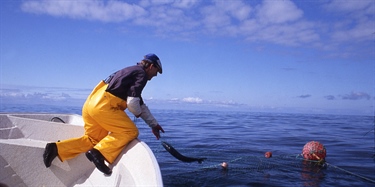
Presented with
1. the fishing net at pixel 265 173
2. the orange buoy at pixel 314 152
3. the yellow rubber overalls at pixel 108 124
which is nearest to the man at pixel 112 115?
the yellow rubber overalls at pixel 108 124

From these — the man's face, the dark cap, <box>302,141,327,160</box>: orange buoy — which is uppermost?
the dark cap

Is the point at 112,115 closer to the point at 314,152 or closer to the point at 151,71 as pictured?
the point at 151,71

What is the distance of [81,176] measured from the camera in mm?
4559

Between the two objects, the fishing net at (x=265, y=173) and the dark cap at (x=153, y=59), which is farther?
the fishing net at (x=265, y=173)

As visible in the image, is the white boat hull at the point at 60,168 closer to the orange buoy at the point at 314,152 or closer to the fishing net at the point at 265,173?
the fishing net at the point at 265,173

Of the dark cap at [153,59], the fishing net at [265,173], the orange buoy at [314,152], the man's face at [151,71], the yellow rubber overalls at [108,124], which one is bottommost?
the fishing net at [265,173]

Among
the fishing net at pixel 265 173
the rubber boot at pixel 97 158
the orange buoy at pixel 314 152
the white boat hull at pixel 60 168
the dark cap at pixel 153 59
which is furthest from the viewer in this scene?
the orange buoy at pixel 314 152

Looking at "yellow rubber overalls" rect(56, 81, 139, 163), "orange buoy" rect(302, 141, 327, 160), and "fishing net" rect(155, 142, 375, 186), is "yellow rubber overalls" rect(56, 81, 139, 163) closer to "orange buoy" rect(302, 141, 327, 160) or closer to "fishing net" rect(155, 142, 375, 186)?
"fishing net" rect(155, 142, 375, 186)

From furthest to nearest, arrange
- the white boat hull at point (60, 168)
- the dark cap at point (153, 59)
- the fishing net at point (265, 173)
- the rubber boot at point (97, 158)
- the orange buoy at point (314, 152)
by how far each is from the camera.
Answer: the orange buoy at point (314, 152) → the fishing net at point (265, 173) → the dark cap at point (153, 59) → the rubber boot at point (97, 158) → the white boat hull at point (60, 168)

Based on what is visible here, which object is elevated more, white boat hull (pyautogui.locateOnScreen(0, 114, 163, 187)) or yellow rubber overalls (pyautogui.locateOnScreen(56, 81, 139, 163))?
yellow rubber overalls (pyautogui.locateOnScreen(56, 81, 139, 163))

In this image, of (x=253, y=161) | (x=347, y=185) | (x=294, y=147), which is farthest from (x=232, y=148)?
(x=347, y=185)

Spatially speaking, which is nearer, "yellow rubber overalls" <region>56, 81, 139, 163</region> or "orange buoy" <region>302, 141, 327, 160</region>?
"yellow rubber overalls" <region>56, 81, 139, 163</region>

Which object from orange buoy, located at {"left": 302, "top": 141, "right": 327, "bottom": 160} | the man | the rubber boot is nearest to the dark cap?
the man

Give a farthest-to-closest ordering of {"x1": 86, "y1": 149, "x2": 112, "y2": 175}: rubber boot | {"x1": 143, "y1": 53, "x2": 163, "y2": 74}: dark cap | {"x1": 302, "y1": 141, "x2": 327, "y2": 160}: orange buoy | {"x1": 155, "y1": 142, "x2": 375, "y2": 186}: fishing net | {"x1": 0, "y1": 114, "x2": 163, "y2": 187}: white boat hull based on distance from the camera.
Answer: {"x1": 302, "y1": 141, "x2": 327, "y2": 160}: orange buoy, {"x1": 155, "y1": 142, "x2": 375, "y2": 186}: fishing net, {"x1": 143, "y1": 53, "x2": 163, "y2": 74}: dark cap, {"x1": 86, "y1": 149, "x2": 112, "y2": 175}: rubber boot, {"x1": 0, "y1": 114, "x2": 163, "y2": 187}: white boat hull
